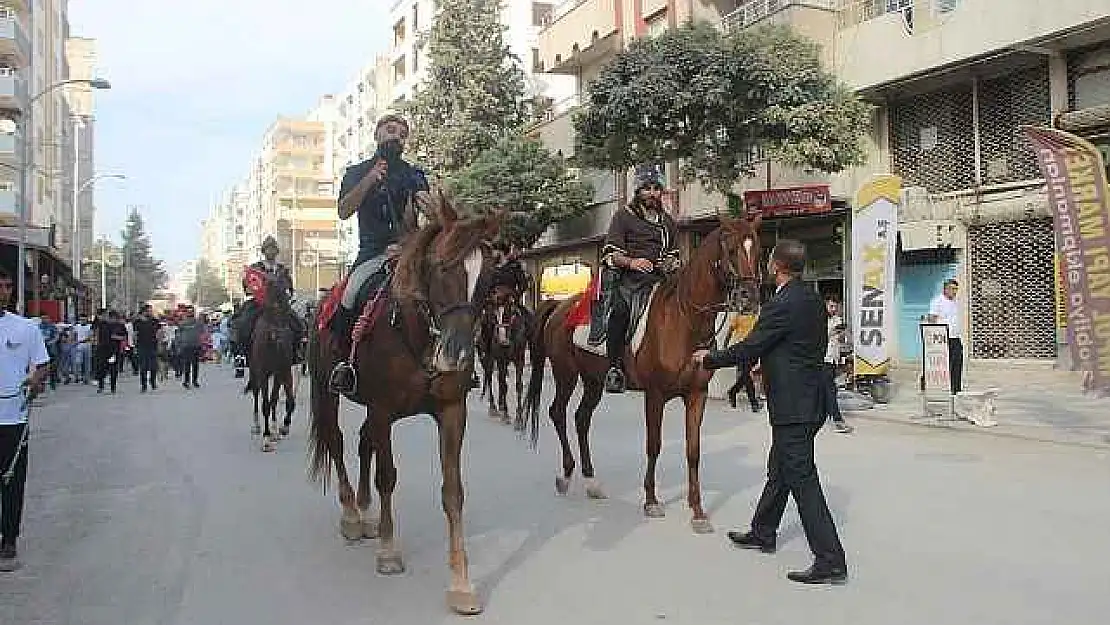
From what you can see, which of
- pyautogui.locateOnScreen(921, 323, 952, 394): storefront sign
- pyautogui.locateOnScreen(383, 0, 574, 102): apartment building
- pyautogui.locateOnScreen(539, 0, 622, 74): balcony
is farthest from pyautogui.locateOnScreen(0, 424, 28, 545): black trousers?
pyautogui.locateOnScreen(383, 0, 574, 102): apartment building

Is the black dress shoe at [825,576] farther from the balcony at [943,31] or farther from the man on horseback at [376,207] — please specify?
the balcony at [943,31]

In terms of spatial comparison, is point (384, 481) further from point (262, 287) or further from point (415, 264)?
point (262, 287)

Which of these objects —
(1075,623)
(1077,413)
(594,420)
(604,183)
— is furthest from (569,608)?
(604,183)

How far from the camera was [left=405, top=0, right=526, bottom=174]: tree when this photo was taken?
38.7 m

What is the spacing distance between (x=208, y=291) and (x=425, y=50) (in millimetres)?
80268

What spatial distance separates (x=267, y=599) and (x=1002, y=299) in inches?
738

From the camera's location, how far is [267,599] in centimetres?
571

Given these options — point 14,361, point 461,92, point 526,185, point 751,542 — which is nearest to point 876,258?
point 751,542

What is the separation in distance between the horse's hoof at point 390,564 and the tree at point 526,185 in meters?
25.8

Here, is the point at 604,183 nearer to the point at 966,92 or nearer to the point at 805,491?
the point at 966,92

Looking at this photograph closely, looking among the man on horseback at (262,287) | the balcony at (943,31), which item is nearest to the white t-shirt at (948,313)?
the balcony at (943,31)

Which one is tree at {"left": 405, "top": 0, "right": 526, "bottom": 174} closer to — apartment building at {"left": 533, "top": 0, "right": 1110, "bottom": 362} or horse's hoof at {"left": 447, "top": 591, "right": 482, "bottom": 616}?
apartment building at {"left": 533, "top": 0, "right": 1110, "bottom": 362}

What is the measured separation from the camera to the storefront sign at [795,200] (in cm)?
2377

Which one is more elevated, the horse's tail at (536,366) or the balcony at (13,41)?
the balcony at (13,41)
